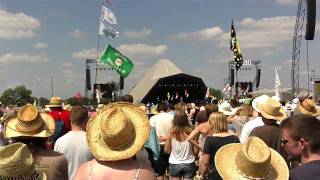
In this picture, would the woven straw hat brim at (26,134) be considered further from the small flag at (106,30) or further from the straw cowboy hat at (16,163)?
the small flag at (106,30)

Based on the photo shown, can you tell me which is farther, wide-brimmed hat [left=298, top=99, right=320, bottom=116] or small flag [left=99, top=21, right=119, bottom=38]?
small flag [left=99, top=21, right=119, bottom=38]

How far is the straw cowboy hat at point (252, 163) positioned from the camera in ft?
9.83

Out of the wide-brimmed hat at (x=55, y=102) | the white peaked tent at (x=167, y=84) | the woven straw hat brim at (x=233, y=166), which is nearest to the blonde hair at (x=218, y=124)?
the wide-brimmed hat at (x=55, y=102)

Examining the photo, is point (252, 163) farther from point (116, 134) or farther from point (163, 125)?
point (163, 125)

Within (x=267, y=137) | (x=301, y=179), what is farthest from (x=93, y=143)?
(x=267, y=137)

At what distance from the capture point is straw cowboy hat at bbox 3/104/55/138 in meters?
4.44

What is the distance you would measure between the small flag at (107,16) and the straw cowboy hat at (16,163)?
67.6 ft

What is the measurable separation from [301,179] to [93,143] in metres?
1.29

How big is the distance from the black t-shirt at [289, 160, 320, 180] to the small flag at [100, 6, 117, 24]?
813 inches

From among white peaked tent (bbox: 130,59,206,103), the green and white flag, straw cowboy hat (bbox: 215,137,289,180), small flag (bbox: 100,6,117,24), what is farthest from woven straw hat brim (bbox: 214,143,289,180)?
white peaked tent (bbox: 130,59,206,103)

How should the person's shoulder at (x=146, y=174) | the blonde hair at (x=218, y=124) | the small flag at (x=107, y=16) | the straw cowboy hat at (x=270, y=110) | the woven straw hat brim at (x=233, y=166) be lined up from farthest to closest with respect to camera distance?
the small flag at (x=107, y=16), the blonde hair at (x=218, y=124), the straw cowboy hat at (x=270, y=110), the person's shoulder at (x=146, y=174), the woven straw hat brim at (x=233, y=166)

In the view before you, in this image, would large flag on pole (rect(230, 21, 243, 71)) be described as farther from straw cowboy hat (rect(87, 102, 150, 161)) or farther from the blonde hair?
straw cowboy hat (rect(87, 102, 150, 161))

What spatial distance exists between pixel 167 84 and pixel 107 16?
25222mm

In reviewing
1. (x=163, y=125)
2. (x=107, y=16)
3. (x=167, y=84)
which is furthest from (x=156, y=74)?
(x=163, y=125)
